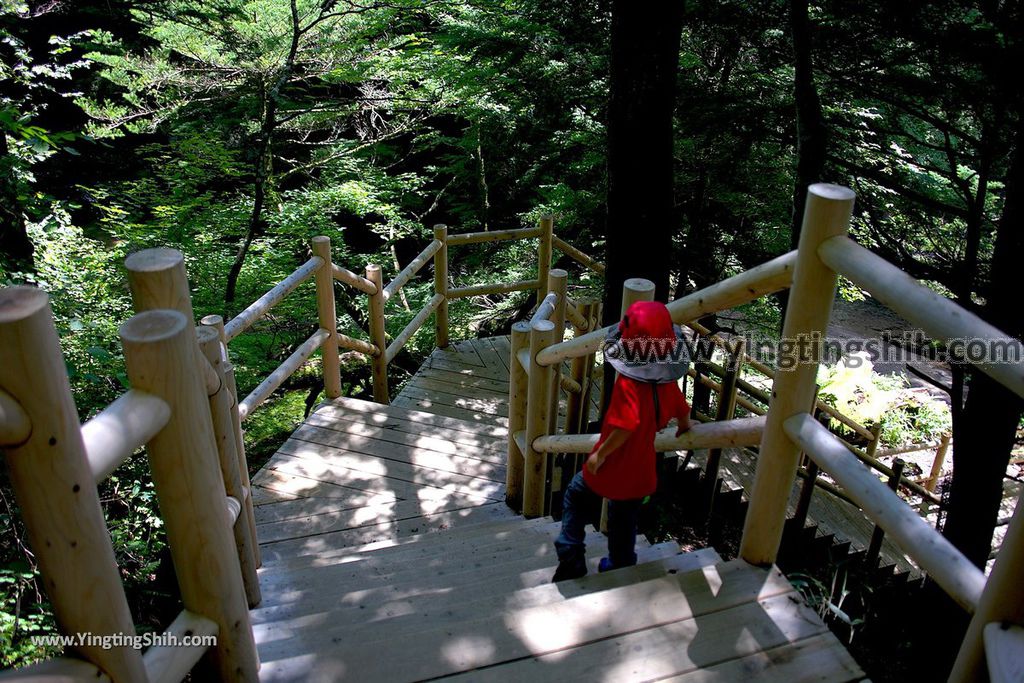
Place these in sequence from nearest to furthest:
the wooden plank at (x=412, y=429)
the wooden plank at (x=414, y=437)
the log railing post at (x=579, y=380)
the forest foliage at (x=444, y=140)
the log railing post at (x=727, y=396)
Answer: the log railing post at (x=727, y=396) < the log railing post at (x=579, y=380) < the wooden plank at (x=414, y=437) < the wooden plank at (x=412, y=429) < the forest foliage at (x=444, y=140)

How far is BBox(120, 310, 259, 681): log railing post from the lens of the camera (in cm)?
131

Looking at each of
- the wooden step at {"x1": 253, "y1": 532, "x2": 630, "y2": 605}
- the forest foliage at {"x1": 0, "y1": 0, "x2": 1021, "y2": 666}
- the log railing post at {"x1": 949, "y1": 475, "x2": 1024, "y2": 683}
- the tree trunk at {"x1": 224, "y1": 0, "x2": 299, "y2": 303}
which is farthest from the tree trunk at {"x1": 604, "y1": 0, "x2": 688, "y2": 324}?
the tree trunk at {"x1": 224, "y1": 0, "x2": 299, "y2": 303}

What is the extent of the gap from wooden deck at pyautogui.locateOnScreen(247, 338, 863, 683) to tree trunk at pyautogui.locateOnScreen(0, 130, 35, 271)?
10.5 feet

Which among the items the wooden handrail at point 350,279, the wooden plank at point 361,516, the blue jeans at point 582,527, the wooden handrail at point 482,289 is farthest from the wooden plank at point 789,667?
the wooden handrail at point 482,289

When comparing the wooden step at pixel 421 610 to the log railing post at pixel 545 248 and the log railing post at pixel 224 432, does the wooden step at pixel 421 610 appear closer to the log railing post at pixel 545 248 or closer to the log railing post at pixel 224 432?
the log railing post at pixel 224 432

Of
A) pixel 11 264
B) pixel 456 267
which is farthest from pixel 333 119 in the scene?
pixel 11 264

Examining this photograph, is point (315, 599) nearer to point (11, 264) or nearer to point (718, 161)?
point (11, 264)

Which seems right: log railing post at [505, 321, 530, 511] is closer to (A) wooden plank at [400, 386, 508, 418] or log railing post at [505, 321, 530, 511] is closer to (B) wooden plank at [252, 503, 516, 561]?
(B) wooden plank at [252, 503, 516, 561]

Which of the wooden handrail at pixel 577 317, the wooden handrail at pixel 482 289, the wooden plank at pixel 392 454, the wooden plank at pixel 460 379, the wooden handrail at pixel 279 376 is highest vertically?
the wooden handrail at pixel 577 317

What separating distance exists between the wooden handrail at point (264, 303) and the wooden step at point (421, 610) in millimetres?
1347

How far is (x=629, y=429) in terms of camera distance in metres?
2.26

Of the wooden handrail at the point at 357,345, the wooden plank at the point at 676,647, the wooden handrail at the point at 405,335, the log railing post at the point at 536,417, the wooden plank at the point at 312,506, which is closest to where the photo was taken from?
the wooden plank at the point at 676,647

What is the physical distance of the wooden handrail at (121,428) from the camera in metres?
1.16

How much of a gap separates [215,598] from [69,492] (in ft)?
2.02
